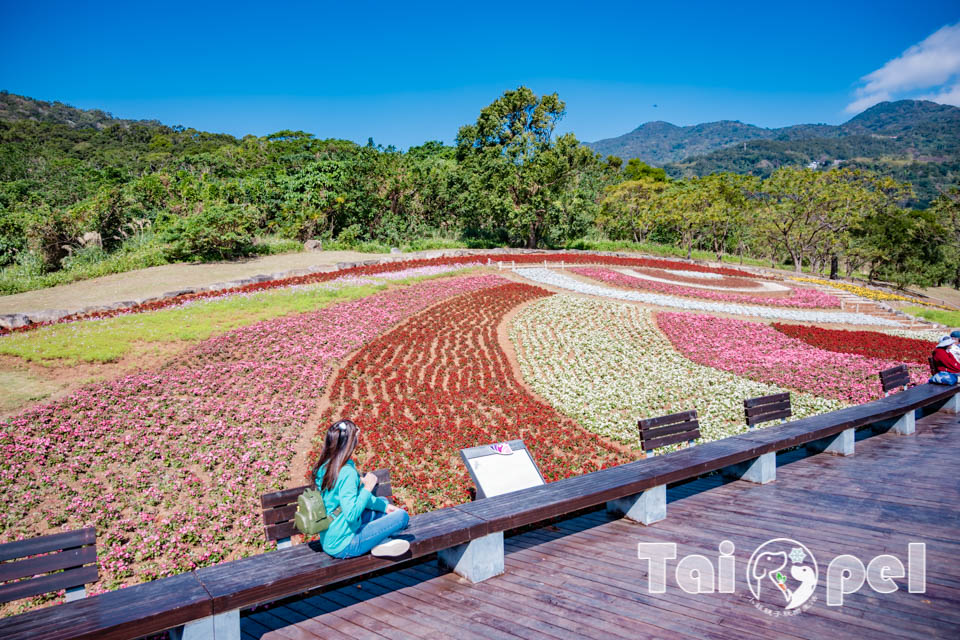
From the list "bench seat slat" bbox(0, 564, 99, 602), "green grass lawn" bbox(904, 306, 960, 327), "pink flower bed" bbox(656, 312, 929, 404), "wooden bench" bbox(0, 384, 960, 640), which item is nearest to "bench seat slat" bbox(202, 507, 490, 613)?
"wooden bench" bbox(0, 384, 960, 640)

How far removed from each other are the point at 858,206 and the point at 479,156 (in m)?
31.0

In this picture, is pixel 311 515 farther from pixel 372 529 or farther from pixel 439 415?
pixel 439 415

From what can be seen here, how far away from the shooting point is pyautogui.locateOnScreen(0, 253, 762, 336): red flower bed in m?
15.7

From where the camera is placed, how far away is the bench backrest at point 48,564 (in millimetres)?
3657

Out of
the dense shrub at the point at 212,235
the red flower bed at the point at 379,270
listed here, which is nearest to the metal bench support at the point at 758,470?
the red flower bed at the point at 379,270

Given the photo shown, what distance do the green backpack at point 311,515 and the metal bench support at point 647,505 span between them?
3.20 metres

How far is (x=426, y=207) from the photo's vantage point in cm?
4597

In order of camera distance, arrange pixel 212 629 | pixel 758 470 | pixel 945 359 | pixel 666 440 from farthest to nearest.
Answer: pixel 945 359 → pixel 666 440 → pixel 758 470 → pixel 212 629

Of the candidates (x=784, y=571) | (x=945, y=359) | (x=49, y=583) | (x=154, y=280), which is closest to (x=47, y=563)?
(x=49, y=583)

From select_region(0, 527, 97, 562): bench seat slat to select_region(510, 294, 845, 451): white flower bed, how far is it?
330 inches

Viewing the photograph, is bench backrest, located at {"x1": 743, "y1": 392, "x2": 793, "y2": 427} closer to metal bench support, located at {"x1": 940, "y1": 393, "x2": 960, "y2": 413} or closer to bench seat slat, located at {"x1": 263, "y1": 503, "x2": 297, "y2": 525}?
metal bench support, located at {"x1": 940, "y1": 393, "x2": 960, "y2": 413}

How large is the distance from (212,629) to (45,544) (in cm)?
142

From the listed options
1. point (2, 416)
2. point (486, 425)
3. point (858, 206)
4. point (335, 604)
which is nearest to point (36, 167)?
point (2, 416)

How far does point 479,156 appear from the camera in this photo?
48844 millimetres
